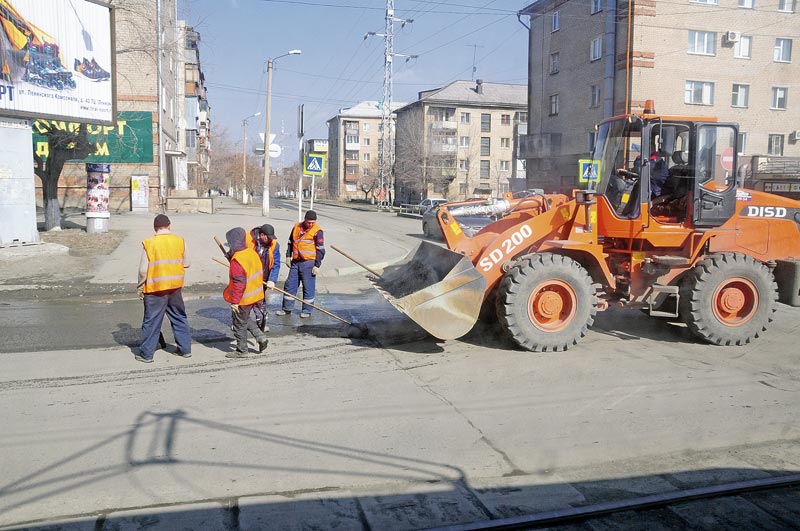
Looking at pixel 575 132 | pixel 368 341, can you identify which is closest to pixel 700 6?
pixel 575 132

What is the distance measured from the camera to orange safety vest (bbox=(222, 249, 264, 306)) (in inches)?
297

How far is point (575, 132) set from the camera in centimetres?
3856

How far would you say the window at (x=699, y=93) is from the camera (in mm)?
34844

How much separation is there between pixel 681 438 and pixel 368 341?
4345mm

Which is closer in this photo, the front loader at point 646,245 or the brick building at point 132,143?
the front loader at point 646,245

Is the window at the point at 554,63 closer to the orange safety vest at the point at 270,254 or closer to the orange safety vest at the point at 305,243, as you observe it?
the orange safety vest at the point at 305,243

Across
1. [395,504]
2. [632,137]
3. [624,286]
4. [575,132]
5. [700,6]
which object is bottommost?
[395,504]

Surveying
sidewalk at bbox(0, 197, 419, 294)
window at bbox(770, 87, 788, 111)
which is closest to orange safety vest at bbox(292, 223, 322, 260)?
sidewalk at bbox(0, 197, 419, 294)

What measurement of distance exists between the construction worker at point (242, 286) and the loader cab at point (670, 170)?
460 centimetres

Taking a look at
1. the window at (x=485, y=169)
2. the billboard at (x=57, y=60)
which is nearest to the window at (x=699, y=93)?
the billboard at (x=57, y=60)

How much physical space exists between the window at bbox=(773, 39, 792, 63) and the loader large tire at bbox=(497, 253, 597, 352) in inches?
1388

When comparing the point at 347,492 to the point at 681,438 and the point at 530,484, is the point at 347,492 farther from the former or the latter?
the point at 681,438

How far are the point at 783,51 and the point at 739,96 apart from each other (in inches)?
139

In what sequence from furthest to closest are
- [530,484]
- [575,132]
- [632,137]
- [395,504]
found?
[575,132] < [632,137] < [530,484] < [395,504]
